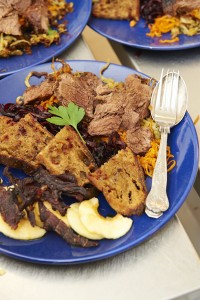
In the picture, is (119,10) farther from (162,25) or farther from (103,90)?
(103,90)

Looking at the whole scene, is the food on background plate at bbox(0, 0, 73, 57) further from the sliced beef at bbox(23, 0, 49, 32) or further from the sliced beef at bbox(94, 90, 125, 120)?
the sliced beef at bbox(94, 90, 125, 120)

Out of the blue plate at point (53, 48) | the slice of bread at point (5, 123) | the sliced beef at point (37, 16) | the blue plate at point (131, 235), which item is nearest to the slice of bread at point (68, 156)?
the blue plate at point (131, 235)

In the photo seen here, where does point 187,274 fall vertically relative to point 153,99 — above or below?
below

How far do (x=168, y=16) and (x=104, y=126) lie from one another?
1.12 metres

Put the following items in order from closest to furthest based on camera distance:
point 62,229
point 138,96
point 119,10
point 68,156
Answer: point 62,229
point 68,156
point 138,96
point 119,10

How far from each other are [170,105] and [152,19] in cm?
95

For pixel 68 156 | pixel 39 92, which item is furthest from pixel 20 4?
pixel 68 156

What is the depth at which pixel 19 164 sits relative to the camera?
6.73 ft

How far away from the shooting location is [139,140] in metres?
2.07

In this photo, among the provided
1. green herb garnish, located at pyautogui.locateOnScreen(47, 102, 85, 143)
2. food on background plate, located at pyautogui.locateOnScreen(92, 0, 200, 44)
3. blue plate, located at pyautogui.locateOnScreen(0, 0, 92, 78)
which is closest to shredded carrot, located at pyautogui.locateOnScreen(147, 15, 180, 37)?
food on background plate, located at pyautogui.locateOnScreen(92, 0, 200, 44)

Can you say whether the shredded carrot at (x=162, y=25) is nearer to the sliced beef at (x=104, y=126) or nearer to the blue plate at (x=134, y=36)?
the blue plate at (x=134, y=36)

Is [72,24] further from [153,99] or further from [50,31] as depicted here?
[153,99]

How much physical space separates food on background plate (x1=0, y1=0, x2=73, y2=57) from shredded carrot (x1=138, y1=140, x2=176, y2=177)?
102 centimetres

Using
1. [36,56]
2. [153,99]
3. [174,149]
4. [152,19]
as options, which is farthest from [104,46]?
[174,149]
